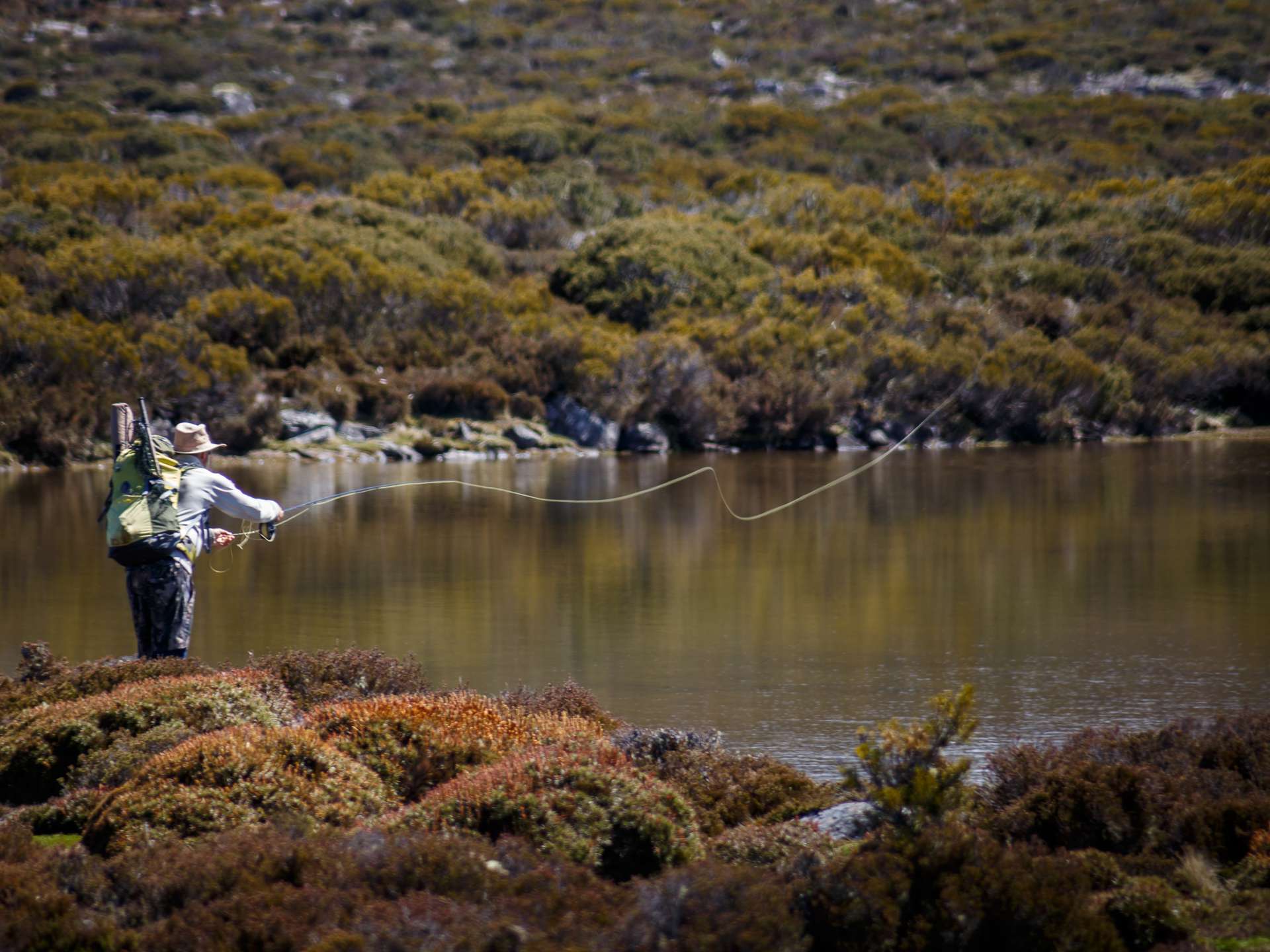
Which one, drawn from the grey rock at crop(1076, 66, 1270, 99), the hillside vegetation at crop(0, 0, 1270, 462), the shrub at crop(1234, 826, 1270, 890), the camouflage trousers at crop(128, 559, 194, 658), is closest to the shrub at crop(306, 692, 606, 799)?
the camouflage trousers at crop(128, 559, 194, 658)

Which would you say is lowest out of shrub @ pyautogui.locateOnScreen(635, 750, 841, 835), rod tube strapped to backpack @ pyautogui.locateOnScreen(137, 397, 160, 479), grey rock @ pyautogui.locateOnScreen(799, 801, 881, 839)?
shrub @ pyautogui.locateOnScreen(635, 750, 841, 835)

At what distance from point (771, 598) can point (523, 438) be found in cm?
3501

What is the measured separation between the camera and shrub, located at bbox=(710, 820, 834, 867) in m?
6.31

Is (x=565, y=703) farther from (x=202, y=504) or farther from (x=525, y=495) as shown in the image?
(x=525, y=495)

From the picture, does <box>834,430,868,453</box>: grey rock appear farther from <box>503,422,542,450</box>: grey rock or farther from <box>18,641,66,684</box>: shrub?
<box>18,641,66,684</box>: shrub

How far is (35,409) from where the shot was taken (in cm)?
4506

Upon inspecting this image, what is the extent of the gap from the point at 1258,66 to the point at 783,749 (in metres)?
124

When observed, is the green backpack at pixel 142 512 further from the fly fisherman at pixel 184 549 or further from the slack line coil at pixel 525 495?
the slack line coil at pixel 525 495

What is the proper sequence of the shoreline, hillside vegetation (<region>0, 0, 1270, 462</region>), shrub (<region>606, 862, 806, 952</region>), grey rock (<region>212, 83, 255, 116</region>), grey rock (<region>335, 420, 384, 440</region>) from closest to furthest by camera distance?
shrub (<region>606, 862, 806, 952</region>) → the shoreline → grey rock (<region>335, 420, 384, 440</region>) → hillside vegetation (<region>0, 0, 1270, 462</region>) → grey rock (<region>212, 83, 255, 116</region>)

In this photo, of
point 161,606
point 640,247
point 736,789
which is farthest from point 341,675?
point 640,247

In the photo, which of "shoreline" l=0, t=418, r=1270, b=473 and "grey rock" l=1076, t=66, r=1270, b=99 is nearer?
"shoreline" l=0, t=418, r=1270, b=473

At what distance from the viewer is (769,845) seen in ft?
21.0

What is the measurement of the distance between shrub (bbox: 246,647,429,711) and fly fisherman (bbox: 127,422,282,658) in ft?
2.51

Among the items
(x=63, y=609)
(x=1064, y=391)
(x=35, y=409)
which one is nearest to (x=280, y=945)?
(x=63, y=609)
